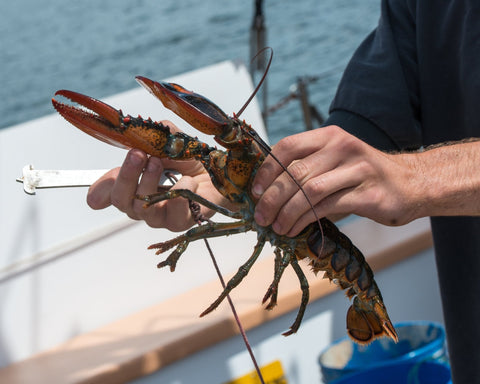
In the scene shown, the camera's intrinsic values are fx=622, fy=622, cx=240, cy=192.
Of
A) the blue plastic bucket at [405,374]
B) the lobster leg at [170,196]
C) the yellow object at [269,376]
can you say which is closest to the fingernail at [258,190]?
the lobster leg at [170,196]

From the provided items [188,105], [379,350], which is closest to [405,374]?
[379,350]

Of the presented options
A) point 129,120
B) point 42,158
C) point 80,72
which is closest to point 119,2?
point 80,72

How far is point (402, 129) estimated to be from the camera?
51.6 inches

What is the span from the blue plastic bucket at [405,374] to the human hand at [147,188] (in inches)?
27.9

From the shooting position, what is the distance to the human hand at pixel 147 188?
109 centimetres

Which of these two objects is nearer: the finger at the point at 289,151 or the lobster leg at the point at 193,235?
Answer: the finger at the point at 289,151

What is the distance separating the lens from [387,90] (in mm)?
1314

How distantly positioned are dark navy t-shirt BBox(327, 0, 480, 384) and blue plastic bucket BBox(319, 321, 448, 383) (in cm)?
41

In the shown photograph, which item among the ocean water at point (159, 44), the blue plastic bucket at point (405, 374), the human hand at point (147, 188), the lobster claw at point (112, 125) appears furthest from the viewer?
the ocean water at point (159, 44)

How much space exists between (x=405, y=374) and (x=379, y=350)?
0.30m

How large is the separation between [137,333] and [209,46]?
26.3ft

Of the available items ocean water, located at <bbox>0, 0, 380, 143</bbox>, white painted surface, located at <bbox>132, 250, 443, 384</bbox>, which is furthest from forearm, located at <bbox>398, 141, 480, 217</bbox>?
ocean water, located at <bbox>0, 0, 380, 143</bbox>

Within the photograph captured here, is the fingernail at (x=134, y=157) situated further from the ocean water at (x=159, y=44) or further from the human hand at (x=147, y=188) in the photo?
the ocean water at (x=159, y=44)

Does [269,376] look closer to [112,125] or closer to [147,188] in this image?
[147,188]
